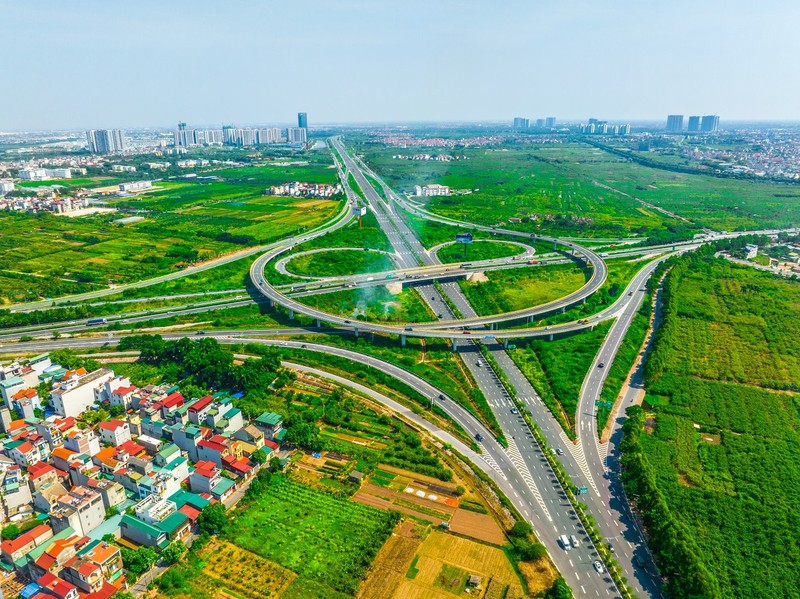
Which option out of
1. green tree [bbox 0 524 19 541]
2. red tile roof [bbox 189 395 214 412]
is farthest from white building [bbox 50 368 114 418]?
green tree [bbox 0 524 19 541]

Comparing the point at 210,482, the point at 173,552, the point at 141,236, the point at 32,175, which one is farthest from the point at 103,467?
the point at 32,175

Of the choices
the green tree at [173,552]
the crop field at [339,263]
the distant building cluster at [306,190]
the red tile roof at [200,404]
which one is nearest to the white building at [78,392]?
the red tile roof at [200,404]

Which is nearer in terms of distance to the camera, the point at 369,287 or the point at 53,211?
the point at 369,287

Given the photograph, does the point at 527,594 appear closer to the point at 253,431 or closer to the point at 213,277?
the point at 253,431

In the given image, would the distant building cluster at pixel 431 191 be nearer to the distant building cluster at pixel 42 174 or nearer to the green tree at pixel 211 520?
the green tree at pixel 211 520

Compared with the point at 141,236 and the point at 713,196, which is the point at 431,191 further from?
the point at 713,196

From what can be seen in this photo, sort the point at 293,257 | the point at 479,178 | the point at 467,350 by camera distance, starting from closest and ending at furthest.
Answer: the point at 467,350
the point at 293,257
the point at 479,178

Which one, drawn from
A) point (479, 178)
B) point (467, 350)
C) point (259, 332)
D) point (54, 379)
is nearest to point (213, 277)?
point (259, 332)

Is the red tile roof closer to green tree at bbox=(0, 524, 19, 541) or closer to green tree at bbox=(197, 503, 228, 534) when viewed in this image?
green tree at bbox=(197, 503, 228, 534)
